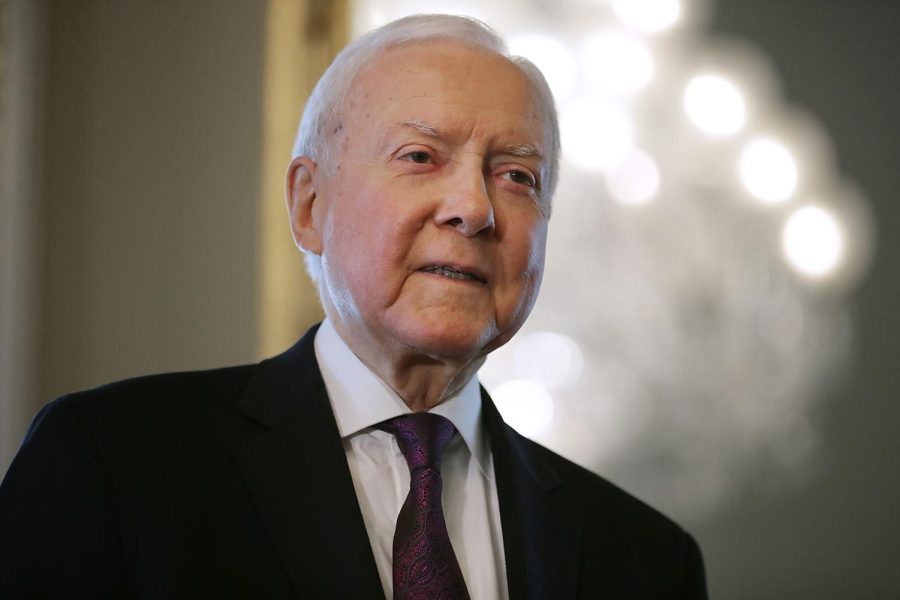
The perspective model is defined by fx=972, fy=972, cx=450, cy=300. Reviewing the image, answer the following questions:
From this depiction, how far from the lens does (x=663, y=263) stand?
3320 millimetres

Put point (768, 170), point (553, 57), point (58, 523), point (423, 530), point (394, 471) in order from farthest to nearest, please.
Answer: point (768, 170) → point (553, 57) → point (394, 471) → point (423, 530) → point (58, 523)

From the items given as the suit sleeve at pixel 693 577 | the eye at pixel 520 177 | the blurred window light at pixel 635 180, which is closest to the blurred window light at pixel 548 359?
the blurred window light at pixel 635 180

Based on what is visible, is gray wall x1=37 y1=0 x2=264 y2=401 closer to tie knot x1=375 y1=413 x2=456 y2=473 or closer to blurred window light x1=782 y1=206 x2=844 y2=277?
tie knot x1=375 y1=413 x2=456 y2=473

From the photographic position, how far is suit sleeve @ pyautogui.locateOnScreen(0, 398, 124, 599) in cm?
128

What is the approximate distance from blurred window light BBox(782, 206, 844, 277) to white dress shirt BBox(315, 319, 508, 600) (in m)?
2.08

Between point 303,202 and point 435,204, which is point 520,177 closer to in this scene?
point 435,204

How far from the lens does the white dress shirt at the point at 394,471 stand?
153 centimetres

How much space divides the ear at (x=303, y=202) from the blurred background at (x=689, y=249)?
116 centimetres

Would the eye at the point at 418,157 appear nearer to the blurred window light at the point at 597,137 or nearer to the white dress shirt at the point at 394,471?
the white dress shirt at the point at 394,471

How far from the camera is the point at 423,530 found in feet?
4.76

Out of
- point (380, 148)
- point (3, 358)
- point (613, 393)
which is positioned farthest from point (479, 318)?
point (613, 393)

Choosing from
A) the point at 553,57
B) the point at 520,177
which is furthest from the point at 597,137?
the point at 520,177

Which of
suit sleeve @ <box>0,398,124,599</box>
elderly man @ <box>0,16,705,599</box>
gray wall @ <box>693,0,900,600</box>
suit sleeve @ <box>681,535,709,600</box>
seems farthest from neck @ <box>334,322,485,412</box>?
gray wall @ <box>693,0,900,600</box>

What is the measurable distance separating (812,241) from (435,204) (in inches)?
90.4
